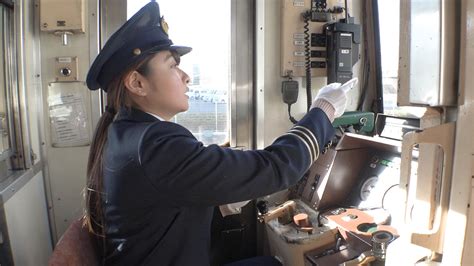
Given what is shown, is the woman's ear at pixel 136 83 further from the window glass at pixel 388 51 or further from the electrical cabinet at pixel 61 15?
the window glass at pixel 388 51

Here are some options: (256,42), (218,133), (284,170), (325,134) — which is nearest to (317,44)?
(256,42)

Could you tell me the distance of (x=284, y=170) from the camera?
100 centimetres

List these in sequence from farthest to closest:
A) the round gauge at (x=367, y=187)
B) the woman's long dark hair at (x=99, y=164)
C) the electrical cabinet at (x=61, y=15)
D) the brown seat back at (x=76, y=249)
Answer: the electrical cabinet at (x=61, y=15)
the round gauge at (x=367, y=187)
the woman's long dark hair at (x=99, y=164)
the brown seat back at (x=76, y=249)

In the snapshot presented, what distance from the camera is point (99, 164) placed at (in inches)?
46.3

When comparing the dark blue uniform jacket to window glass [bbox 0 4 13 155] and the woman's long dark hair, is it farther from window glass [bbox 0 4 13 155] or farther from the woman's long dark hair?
window glass [bbox 0 4 13 155]

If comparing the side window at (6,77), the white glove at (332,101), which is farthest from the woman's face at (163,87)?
the side window at (6,77)

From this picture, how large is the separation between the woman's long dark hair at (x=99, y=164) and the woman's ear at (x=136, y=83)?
0.03m

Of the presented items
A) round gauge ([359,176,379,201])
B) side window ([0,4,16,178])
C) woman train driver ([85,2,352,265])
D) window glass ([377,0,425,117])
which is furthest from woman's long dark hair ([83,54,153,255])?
window glass ([377,0,425,117])

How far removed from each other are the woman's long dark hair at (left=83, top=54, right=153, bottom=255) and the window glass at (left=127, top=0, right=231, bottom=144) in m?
1.19

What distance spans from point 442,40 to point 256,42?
1.69m

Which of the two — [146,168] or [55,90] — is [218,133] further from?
[146,168]

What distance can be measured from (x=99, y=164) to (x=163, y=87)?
36cm

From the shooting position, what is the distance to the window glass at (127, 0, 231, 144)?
2.31 metres

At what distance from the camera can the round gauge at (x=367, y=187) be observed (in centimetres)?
188
